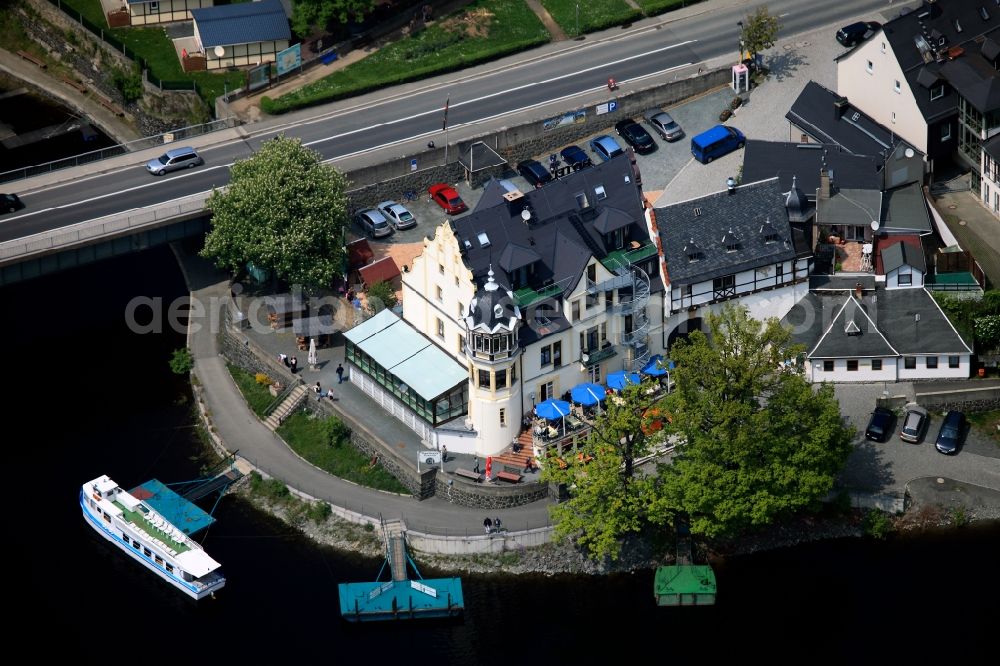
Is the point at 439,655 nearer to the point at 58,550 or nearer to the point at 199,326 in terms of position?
the point at 58,550

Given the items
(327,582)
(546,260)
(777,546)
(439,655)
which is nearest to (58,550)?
(327,582)

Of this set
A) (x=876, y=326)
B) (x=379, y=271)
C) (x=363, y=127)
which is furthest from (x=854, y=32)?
(x=379, y=271)

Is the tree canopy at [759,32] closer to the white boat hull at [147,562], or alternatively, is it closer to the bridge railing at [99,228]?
the bridge railing at [99,228]

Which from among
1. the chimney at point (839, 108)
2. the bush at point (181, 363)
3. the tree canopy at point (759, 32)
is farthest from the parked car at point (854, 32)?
the bush at point (181, 363)

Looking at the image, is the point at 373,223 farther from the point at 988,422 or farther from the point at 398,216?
the point at 988,422

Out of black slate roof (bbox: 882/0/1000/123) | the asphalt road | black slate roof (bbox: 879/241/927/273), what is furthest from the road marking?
black slate roof (bbox: 879/241/927/273)

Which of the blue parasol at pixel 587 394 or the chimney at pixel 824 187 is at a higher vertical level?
the chimney at pixel 824 187
